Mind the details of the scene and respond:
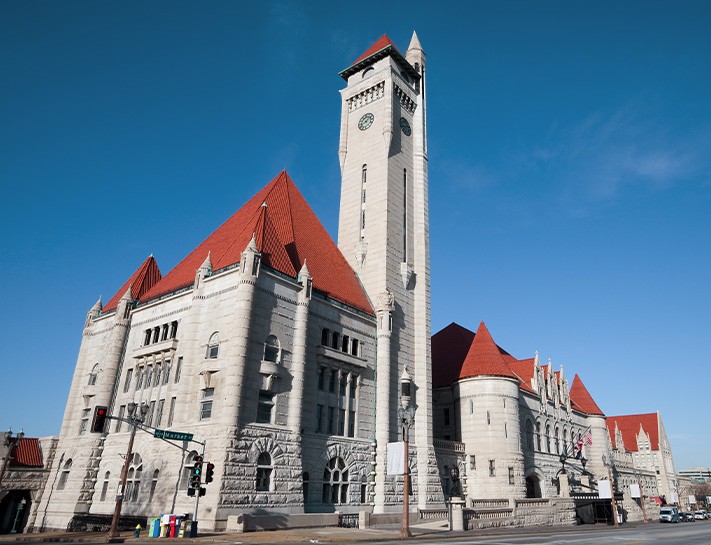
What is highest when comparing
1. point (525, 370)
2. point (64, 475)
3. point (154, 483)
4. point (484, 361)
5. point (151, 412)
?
point (525, 370)

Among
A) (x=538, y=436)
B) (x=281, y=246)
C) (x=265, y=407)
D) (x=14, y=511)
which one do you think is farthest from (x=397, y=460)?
(x=538, y=436)

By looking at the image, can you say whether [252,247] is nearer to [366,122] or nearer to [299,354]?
[299,354]

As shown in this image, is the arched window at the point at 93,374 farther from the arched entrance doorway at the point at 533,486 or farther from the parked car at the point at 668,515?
the parked car at the point at 668,515

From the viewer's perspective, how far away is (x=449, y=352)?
53812 millimetres

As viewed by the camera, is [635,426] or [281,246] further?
[635,426]

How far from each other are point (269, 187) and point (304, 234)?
496 centimetres

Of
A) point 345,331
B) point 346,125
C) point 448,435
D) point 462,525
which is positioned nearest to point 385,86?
point 346,125

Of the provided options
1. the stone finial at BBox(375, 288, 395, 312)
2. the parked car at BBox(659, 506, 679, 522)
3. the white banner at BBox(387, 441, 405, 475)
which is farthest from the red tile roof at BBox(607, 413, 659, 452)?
the white banner at BBox(387, 441, 405, 475)

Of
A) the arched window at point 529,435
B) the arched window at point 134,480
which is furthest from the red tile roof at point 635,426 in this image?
the arched window at point 134,480

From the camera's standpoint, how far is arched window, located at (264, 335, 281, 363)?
29.7 metres

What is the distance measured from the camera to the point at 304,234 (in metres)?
38.8

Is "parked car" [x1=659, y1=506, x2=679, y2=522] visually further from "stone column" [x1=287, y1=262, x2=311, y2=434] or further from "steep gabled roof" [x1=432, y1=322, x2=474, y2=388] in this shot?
"stone column" [x1=287, y1=262, x2=311, y2=434]

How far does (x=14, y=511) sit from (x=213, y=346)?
874 inches

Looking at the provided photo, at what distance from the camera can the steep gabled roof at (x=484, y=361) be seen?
46375mm
